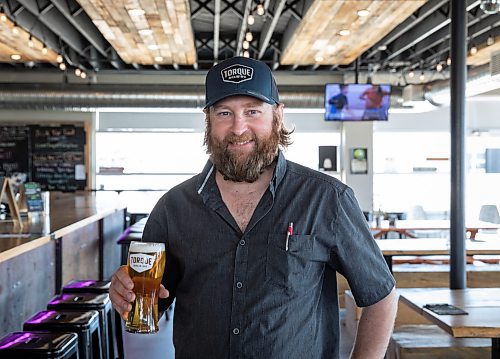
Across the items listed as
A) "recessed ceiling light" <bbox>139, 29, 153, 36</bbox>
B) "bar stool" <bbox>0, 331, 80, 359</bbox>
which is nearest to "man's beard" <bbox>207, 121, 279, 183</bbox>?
"bar stool" <bbox>0, 331, 80, 359</bbox>

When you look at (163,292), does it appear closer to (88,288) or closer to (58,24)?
(88,288)

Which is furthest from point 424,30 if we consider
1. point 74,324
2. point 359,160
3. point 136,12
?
point 74,324

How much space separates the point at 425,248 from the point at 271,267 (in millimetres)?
4435

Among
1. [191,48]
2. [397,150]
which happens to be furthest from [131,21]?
[397,150]

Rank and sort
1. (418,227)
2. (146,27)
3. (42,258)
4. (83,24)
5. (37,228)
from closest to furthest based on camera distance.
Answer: (37,228) → (42,258) → (146,27) → (83,24) → (418,227)

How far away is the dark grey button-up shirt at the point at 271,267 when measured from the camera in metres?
1.54

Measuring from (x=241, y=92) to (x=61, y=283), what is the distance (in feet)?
11.9

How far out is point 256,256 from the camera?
157 cm

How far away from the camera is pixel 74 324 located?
297 centimetres

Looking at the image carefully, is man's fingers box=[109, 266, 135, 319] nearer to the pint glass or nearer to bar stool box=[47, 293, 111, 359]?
the pint glass

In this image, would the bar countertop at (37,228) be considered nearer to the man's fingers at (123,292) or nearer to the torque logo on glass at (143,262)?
the man's fingers at (123,292)

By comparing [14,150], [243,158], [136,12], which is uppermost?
[136,12]

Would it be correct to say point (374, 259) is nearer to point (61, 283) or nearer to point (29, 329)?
point (29, 329)

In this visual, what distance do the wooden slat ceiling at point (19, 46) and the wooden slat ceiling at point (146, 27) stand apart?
3.15 ft
